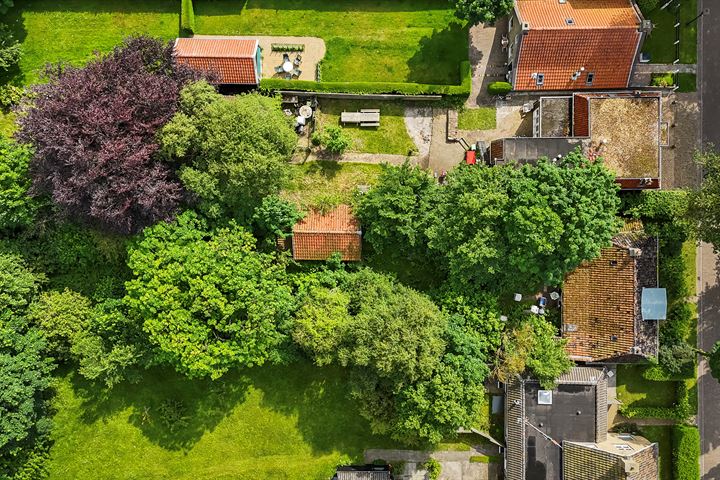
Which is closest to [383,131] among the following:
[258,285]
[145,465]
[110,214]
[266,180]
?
[266,180]

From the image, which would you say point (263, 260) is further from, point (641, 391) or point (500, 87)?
point (641, 391)

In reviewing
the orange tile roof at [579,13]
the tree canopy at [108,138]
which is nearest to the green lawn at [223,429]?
the tree canopy at [108,138]

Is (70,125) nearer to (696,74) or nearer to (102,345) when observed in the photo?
(102,345)

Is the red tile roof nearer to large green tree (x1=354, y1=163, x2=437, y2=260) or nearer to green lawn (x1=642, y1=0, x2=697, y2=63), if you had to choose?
large green tree (x1=354, y1=163, x2=437, y2=260)

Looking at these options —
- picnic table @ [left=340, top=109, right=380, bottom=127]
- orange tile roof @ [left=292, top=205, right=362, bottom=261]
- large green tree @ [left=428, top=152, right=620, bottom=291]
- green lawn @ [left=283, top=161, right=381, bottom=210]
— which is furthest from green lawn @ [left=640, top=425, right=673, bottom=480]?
picnic table @ [left=340, top=109, right=380, bottom=127]

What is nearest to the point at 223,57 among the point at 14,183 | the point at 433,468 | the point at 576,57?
the point at 14,183

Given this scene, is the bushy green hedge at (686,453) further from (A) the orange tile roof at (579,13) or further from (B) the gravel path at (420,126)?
(A) the orange tile roof at (579,13)

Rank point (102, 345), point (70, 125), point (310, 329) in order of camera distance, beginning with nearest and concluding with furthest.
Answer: point (70, 125) → point (310, 329) → point (102, 345)
